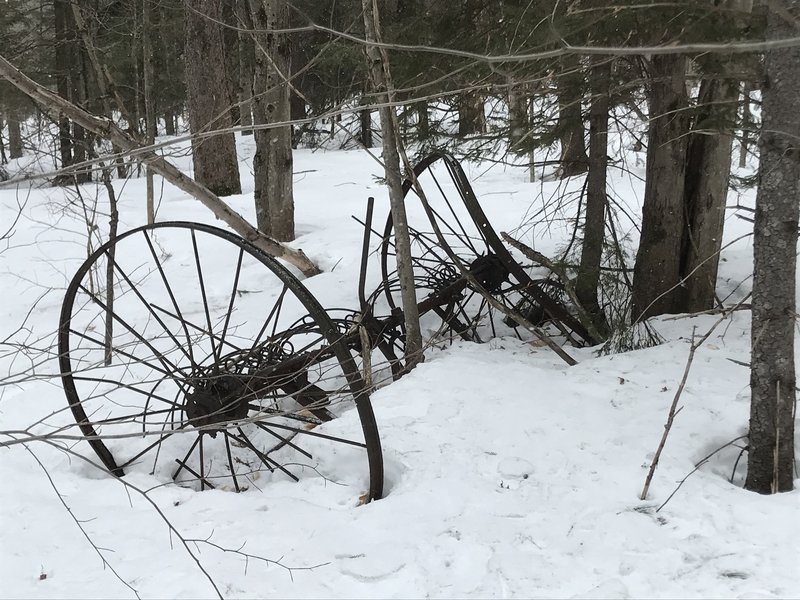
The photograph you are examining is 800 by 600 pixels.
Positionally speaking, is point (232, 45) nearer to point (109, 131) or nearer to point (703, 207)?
point (109, 131)

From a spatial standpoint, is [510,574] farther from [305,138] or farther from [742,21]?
[305,138]

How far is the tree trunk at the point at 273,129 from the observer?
6.20m

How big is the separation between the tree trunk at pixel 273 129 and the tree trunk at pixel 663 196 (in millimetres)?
3141

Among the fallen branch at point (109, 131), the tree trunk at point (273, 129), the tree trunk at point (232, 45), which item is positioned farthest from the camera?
the tree trunk at point (232, 45)

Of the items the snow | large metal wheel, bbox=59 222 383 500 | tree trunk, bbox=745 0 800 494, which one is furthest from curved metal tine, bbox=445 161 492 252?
tree trunk, bbox=745 0 800 494

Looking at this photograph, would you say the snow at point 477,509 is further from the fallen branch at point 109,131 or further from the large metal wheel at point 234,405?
the fallen branch at point 109,131

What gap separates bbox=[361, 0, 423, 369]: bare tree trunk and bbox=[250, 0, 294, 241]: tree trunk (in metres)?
1.98

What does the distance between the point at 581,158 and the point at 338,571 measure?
3.90m

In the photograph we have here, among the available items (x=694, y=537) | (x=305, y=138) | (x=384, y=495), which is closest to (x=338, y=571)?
(x=384, y=495)

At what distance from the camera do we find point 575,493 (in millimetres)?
2846

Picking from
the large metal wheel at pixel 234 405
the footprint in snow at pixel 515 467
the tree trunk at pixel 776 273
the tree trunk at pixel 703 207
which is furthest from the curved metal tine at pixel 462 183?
the tree trunk at pixel 776 273

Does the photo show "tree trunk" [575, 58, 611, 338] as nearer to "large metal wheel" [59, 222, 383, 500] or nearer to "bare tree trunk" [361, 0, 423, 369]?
"bare tree trunk" [361, 0, 423, 369]

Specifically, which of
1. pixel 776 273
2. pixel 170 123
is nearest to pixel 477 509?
pixel 776 273

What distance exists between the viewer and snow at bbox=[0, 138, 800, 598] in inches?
94.7
